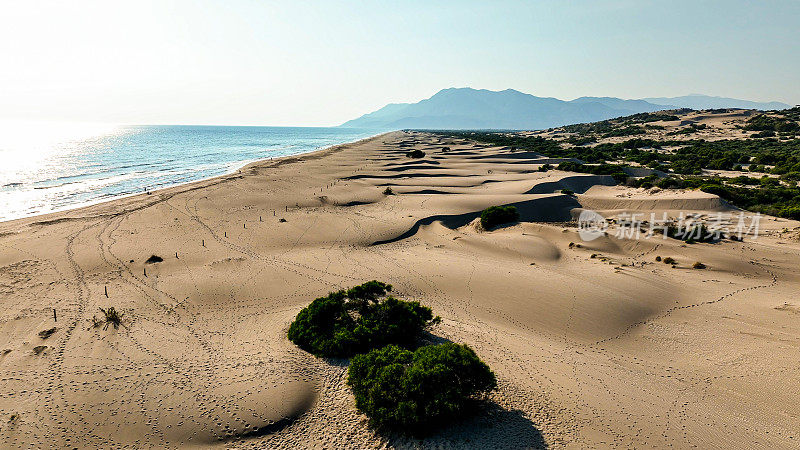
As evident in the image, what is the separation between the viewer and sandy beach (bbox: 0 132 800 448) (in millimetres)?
7625

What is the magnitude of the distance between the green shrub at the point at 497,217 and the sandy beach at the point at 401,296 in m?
1.03

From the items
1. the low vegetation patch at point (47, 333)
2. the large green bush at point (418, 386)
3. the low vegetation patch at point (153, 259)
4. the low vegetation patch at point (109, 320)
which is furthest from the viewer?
the low vegetation patch at point (153, 259)

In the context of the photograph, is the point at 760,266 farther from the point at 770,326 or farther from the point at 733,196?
the point at 733,196

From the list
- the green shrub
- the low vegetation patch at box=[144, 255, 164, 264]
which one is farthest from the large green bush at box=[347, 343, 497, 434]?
the green shrub

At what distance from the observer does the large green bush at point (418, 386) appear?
6926mm

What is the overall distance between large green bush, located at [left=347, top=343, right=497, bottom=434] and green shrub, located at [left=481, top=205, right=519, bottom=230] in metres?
16.0

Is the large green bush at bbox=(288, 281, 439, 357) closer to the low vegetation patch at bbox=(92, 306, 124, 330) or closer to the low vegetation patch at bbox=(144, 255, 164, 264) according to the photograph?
the low vegetation patch at bbox=(92, 306, 124, 330)

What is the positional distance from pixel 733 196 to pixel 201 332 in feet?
107

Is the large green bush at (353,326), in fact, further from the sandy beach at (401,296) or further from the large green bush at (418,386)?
the large green bush at (418,386)

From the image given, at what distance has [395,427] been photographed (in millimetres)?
7082

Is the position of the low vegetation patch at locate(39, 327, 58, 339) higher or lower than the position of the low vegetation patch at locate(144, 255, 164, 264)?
lower

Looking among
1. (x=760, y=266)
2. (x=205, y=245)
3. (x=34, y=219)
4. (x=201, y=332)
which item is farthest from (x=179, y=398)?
(x=34, y=219)

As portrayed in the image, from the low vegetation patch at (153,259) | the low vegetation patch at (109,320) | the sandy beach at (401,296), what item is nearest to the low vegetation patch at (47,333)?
the sandy beach at (401,296)

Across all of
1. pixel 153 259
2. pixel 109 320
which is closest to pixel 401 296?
pixel 109 320
